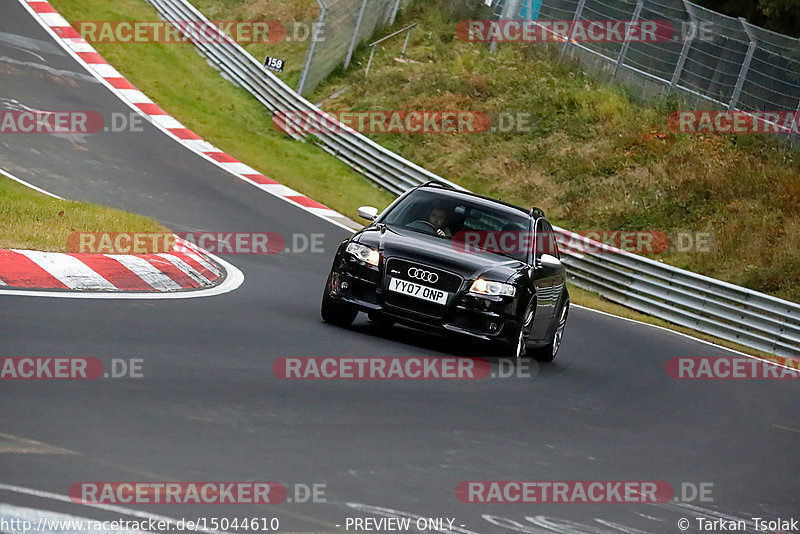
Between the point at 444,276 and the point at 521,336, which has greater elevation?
the point at 444,276

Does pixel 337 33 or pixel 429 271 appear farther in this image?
pixel 337 33

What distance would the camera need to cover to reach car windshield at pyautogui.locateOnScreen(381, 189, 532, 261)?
449 inches

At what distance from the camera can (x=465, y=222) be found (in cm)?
1153

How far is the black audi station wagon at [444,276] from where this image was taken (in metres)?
10.5

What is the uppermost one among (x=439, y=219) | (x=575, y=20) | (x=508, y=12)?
(x=575, y=20)

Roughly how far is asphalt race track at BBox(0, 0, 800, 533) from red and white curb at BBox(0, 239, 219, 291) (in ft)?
1.48

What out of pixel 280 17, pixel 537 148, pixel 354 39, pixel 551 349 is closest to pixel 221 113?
pixel 354 39

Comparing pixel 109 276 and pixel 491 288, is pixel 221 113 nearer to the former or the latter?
pixel 109 276

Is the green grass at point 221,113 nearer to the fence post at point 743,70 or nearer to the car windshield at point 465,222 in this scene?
the fence post at point 743,70

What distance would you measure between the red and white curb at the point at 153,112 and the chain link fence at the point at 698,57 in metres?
10.1

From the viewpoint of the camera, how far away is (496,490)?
6383mm

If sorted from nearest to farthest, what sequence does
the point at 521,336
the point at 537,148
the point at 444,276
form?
the point at 444,276
the point at 521,336
the point at 537,148

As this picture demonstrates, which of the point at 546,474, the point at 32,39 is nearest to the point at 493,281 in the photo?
the point at 546,474

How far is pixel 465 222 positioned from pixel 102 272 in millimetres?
3308
